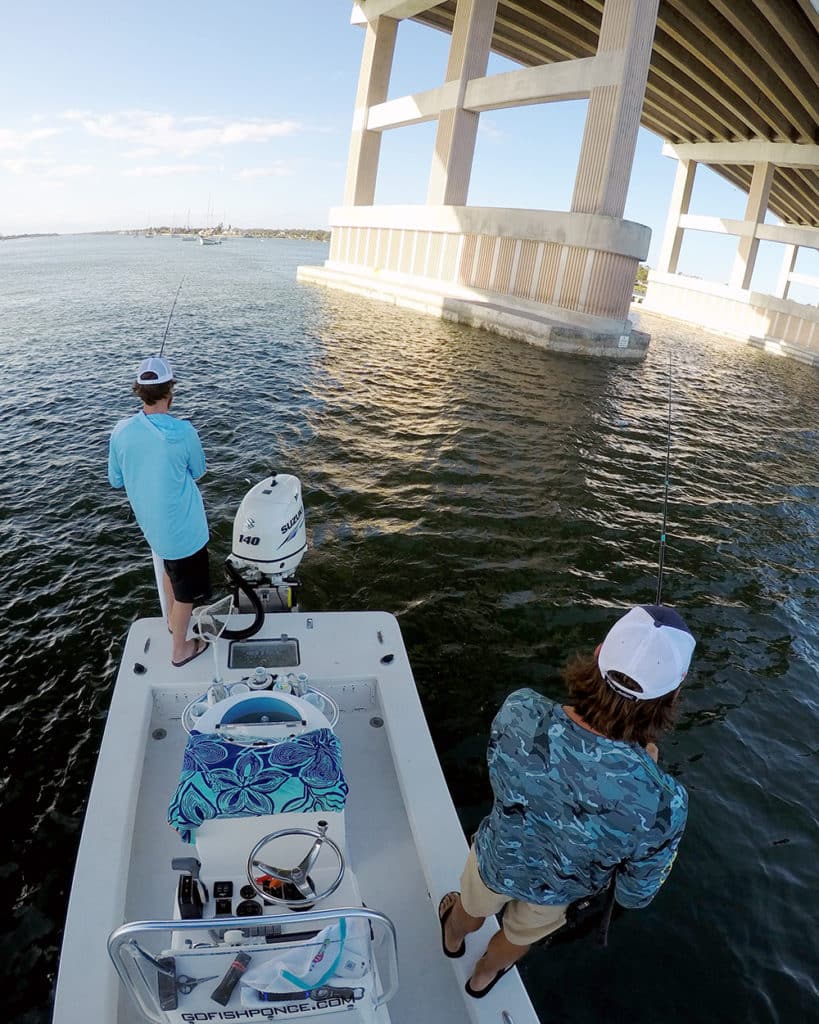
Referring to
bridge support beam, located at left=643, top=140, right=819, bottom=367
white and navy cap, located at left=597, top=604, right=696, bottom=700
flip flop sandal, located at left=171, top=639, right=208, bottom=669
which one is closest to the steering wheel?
white and navy cap, located at left=597, top=604, right=696, bottom=700

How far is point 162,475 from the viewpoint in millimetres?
3533

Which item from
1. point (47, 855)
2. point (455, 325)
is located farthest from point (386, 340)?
point (47, 855)

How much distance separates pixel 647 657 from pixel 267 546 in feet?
10.1

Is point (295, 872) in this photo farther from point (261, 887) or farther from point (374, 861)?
point (374, 861)

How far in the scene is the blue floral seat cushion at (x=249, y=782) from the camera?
217 cm

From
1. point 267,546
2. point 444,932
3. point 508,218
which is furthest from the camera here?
point 508,218

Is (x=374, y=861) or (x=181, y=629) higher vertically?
(x=181, y=629)

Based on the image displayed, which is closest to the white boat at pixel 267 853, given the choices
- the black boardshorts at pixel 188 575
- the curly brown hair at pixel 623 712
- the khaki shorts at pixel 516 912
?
the black boardshorts at pixel 188 575

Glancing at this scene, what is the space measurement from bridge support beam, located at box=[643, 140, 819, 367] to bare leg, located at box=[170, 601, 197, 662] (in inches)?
1227

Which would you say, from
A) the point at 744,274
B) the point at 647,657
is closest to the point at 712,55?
the point at 744,274

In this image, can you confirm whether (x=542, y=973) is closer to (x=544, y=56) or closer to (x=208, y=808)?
(x=208, y=808)

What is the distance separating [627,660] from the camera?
1.74 m

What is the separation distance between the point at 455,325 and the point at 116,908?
23269 millimetres

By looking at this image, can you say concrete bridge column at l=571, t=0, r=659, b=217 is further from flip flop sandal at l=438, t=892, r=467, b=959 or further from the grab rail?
the grab rail
